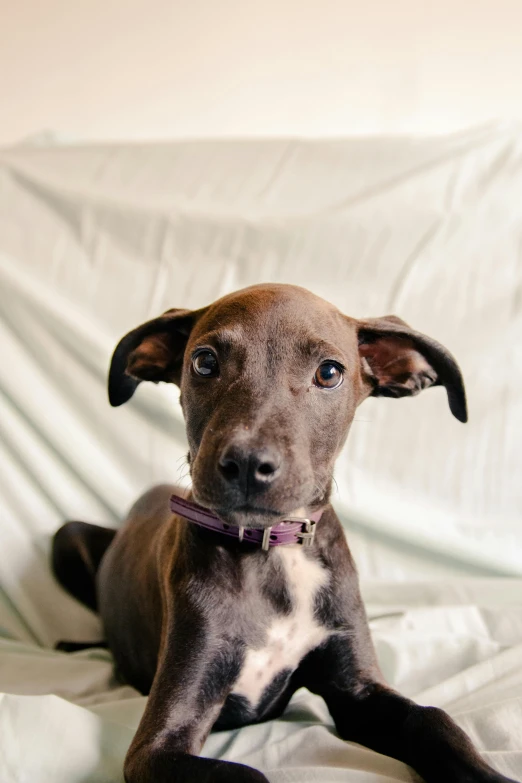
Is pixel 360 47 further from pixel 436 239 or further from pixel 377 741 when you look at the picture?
pixel 377 741

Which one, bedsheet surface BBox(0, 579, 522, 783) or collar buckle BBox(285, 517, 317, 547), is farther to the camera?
collar buckle BBox(285, 517, 317, 547)

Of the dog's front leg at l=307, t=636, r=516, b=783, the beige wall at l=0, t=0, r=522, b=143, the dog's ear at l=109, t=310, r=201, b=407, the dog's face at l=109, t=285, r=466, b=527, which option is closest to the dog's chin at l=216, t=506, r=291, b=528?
the dog's face at l=109, t=285, r=466, b=527

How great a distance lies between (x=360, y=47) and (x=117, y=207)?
5.53ft

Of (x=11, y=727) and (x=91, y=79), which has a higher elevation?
(x=91, y=79)

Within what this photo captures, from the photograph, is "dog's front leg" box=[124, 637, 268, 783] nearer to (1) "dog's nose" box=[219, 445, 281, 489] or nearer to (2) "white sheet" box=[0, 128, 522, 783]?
(1) "dog's nose" box=[219, 445, 281, 489]

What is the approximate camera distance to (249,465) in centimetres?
158

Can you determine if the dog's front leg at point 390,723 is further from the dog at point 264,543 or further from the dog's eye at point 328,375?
the dog's eye at point 328,375

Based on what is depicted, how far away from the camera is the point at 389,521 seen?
3.23 m

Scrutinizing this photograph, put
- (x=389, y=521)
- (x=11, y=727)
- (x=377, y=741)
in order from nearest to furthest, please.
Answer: (x=11, y=727) → (x=377, y=741) → (x=389, y=521)

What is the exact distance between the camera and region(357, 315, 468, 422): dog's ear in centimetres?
215

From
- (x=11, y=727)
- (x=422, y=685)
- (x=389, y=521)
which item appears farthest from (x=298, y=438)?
(x=389, y=521)

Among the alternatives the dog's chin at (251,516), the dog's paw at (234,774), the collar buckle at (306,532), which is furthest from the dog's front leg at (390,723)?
the dog's chin at (251,516)

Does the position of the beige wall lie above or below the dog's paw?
above

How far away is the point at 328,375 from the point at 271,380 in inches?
7.8
